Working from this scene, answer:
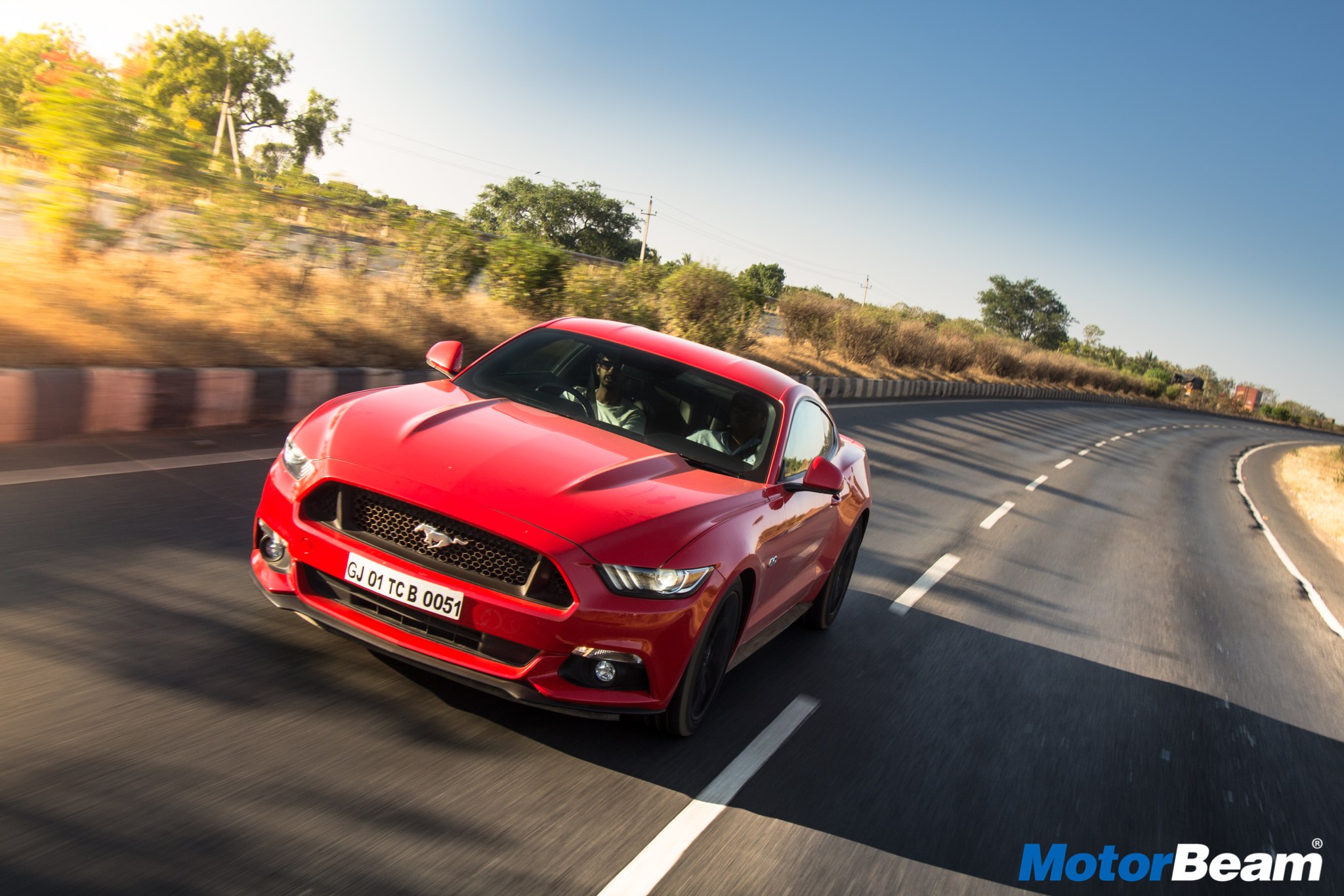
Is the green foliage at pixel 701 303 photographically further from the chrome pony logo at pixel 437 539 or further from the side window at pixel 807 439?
the chrome pony logo at pixel 437 539

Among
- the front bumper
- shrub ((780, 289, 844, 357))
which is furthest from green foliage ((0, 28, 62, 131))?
shrub ((780, 289, 844, 357))

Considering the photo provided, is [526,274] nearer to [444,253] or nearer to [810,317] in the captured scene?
[444,253]

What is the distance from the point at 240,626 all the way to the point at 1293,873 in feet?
14.6

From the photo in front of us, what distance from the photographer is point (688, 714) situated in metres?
4.21

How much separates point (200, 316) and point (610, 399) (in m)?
5.93

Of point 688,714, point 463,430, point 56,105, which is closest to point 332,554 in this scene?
point 463,430

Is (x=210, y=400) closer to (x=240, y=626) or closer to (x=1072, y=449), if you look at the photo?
(x=240, y=626)

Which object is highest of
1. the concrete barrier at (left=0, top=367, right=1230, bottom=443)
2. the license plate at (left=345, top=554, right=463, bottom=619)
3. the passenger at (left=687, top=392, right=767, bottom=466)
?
the passenger at (left=687, top=392, right=767, bottom=466)

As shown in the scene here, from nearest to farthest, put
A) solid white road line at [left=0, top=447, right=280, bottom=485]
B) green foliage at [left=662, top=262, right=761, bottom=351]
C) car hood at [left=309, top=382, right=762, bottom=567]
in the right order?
car hood at [left=309, top=382, right=762, bottom=567]
solid white road line at [left=0, top=447, right=280, bottom=485]
green foliage at [left=662, top=262, right=761, bottom=351]

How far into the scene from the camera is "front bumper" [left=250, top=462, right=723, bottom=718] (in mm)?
3545

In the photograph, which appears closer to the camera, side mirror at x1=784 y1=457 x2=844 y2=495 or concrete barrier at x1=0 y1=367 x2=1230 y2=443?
side mirror at x1=784 y1=457 x2=844 y2=495

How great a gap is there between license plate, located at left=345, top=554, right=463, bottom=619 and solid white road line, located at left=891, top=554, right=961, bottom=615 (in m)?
4.26

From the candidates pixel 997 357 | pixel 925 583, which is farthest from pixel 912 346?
pixel 925 583

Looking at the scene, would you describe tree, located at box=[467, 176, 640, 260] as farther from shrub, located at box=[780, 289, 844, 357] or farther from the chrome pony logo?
the chrome pony logo
